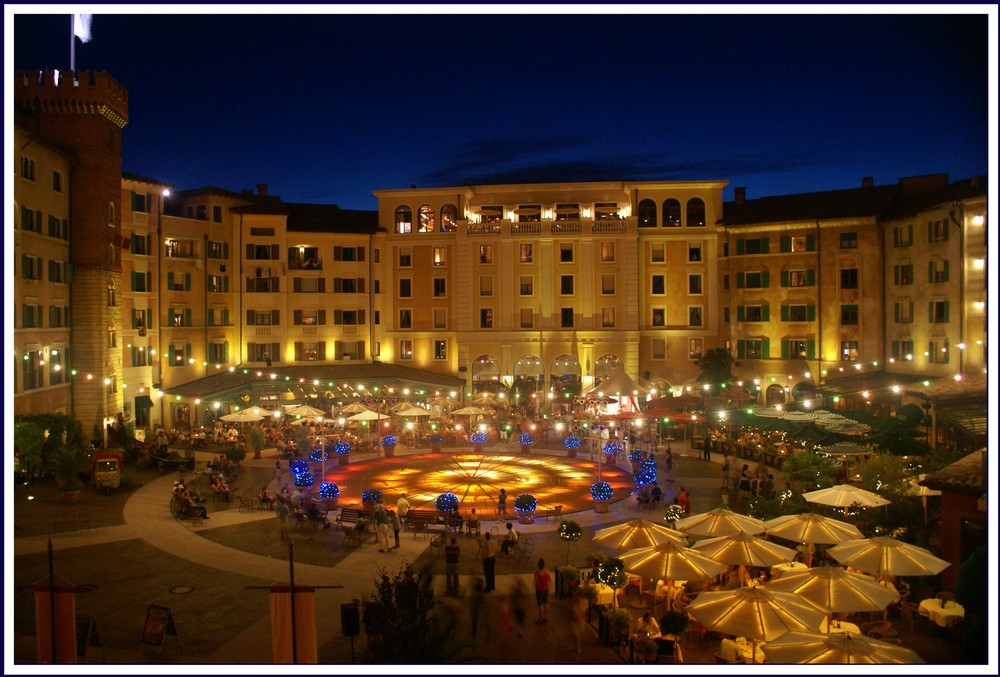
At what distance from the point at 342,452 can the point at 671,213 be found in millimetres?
28920

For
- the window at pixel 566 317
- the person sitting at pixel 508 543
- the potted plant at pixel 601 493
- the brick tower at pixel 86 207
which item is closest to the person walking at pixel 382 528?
the person sitting at pixel 508 543

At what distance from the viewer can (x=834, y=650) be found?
10.0m

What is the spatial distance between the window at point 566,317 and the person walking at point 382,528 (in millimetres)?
31408

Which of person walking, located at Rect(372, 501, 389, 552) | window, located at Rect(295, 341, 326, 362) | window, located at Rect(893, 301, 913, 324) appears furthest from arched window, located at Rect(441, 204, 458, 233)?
person walking, located at Rect(372, 501, 389, 552)

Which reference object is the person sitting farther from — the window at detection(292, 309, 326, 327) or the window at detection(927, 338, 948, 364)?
the window at detection(292, 309, 326, 327)

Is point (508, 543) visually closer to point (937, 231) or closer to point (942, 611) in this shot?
point (942, 611)

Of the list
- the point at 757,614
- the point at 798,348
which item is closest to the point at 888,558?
the point at 757,614

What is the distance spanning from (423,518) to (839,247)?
33.8 meters

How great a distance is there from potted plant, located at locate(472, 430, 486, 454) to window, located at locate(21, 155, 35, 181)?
2137 cm

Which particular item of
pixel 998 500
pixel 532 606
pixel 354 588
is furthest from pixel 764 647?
pixel 354 588

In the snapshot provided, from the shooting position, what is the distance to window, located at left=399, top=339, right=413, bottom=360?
52719 mm

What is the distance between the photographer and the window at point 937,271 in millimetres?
37156

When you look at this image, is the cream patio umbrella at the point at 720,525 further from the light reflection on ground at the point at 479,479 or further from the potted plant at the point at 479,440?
the potted plant at the point at 479,440

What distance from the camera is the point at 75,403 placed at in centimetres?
3478
